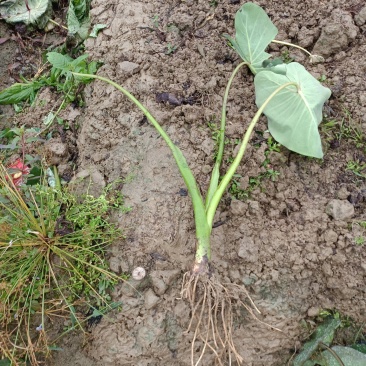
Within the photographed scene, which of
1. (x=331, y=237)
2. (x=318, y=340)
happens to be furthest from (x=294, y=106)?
(x=318, y=340)

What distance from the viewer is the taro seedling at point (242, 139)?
140 centimetres

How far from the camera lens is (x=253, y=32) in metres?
1.63

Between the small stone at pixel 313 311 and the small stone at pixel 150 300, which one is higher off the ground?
the small stone at pixel 150 300

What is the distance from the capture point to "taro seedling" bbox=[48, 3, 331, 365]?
1402 millimetres

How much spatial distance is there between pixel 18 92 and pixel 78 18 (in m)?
0.40

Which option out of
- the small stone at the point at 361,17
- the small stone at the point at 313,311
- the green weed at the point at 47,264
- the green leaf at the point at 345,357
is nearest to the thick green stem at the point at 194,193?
the green weed at the point at 47,264

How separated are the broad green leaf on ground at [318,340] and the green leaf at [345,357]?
31 millimetres

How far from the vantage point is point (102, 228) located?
61.7 inches

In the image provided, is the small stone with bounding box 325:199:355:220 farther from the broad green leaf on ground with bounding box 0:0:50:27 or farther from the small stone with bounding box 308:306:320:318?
the broad green leaf on ground with bounding box 0:0:50:27

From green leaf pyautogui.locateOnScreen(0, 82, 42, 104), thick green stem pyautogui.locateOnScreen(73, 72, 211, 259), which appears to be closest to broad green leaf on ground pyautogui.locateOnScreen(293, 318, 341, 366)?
thick green stem pyautogui.locateOnScreen(73, 72, 211, 259)

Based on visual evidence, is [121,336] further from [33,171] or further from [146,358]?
[33,171]

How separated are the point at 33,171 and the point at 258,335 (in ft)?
3.12

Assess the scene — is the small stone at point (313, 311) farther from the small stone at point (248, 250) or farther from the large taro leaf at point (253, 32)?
the large taro leaf at point (253, 32)

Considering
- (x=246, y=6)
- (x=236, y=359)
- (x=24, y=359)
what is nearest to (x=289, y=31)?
(x=246, y=6)
